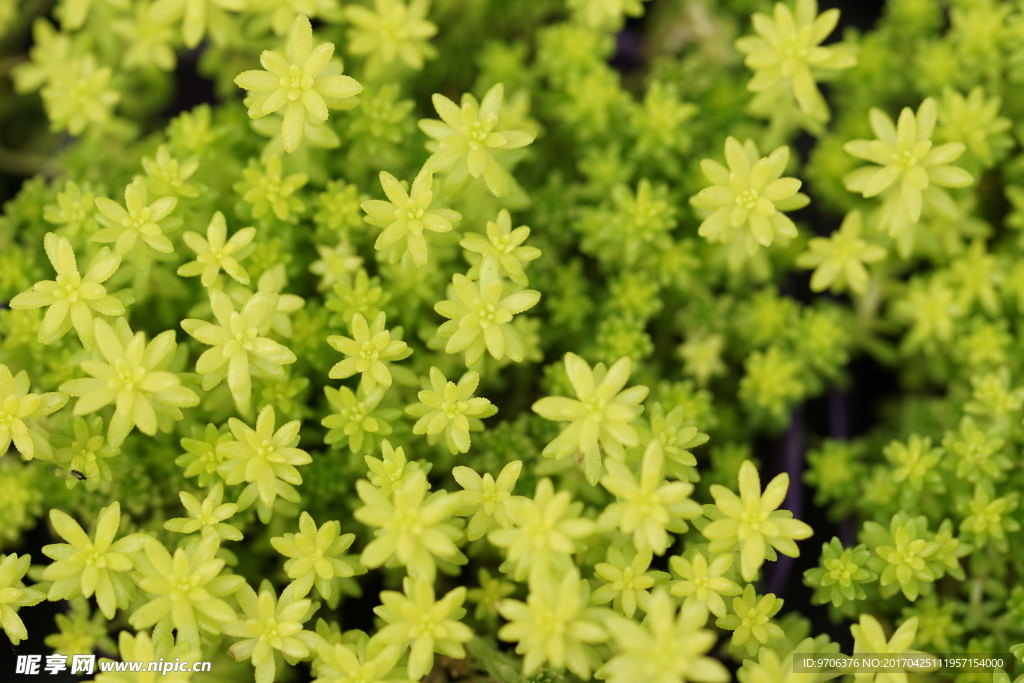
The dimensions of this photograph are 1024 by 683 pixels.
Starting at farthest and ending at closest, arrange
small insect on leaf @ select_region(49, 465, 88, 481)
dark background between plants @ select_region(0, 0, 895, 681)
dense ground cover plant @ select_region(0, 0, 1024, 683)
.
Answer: dark background between plants @ select_region(0, 0, 895, 681)
small insect on leaf @ select_region(49, 465, 88, 481)
dense ground cover plant @ select_region(0, 0, 1024, 683)

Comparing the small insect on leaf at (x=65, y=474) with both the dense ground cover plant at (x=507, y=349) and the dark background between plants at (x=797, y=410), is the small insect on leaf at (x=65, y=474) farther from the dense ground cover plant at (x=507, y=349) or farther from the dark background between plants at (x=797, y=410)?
the dark background between plants at (x=797, y=410)

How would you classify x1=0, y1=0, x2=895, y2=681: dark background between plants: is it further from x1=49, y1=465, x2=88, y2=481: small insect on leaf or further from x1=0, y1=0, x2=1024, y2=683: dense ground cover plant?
x1=49, y1=465, x2=88, y2=481: small insect on leaf

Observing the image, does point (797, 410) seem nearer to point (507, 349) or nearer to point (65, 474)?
point (507, 349)

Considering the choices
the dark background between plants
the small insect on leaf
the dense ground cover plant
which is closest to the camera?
the dense ground cover plant

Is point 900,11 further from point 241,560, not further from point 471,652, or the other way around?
point 241,560

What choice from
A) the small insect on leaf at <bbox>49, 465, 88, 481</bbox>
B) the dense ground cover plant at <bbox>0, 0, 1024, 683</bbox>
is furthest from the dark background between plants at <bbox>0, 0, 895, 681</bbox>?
the small insect on leaf at <bbox>49, 465, 88, 481</bbox>

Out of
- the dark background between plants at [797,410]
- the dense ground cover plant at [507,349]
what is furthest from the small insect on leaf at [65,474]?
the dark background between plants at [797,410]

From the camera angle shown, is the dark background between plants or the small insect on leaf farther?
the dark background between plants

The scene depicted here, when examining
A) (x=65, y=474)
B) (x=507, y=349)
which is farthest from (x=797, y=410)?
(x=65, y=474)
